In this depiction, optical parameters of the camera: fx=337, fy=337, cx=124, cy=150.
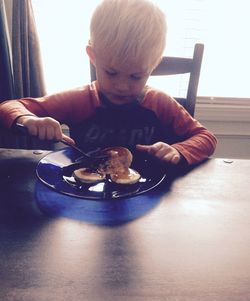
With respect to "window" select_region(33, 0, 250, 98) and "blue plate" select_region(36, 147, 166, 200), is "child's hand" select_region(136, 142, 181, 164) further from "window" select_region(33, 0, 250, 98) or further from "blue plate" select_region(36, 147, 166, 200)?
"window" select_region(33, 0, 250, 98)

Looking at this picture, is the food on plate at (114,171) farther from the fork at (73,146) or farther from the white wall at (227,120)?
the white wall at (227,120)

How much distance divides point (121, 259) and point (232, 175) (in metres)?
0.41

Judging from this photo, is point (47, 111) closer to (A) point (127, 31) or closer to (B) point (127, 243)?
(A) point (127, 31)

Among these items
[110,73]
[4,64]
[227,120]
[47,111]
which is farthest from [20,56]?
[227,120]

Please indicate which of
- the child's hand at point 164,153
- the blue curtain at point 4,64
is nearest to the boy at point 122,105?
the child's hand at point 164,153

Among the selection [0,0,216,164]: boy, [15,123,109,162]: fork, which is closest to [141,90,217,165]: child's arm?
[0,0,216,164]: boy

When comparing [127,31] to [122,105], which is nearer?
[127,31]

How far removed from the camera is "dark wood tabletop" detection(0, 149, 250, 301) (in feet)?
1.44

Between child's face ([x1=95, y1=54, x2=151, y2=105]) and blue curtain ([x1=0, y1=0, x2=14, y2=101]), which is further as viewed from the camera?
blue curtain ([x1=0, y1=0, x2=14, y2=101])

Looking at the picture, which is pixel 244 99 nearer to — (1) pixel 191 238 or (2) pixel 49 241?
(1) pixel 191 238

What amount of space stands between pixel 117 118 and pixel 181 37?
0.73 metres

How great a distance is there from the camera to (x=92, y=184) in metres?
0.69

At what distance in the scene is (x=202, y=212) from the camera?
63cm

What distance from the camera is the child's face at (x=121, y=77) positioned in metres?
0.83
